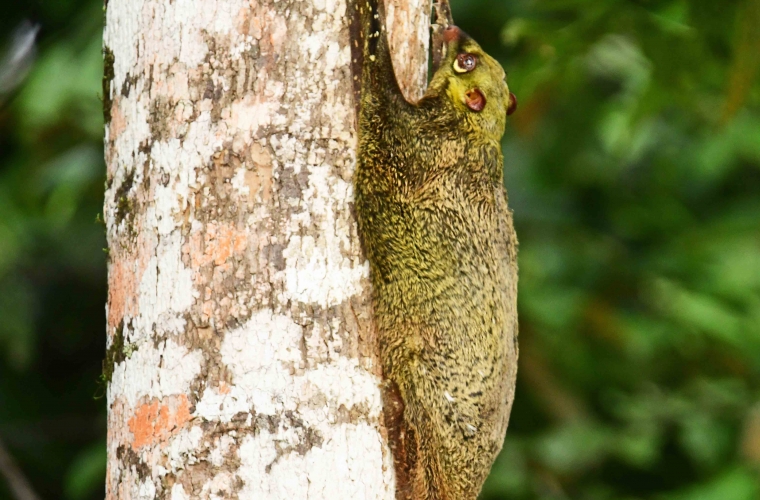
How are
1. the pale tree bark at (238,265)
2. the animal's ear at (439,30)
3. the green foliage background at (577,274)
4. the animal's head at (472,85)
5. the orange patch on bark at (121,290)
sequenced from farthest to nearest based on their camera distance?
the green foliage background at (577,274) < the animal's ear at (439,30) < the animal's head at (472,85) < the orange patch on bark at (121,290) < the pale tree bark at (238,265)

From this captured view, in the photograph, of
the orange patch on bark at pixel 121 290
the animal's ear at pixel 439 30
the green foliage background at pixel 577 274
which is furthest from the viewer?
the green foliage background at pixel 577 274

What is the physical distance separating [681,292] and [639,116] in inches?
91.2

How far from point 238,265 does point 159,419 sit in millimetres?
453

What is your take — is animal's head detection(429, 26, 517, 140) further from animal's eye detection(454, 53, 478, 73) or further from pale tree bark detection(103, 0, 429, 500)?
pale tree bark detection(103, 0, 429, 500)

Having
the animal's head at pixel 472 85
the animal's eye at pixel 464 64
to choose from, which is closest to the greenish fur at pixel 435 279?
the animal's head at pixel 472 85

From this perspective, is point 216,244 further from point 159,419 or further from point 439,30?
point 439,30

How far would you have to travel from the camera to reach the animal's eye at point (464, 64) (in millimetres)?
3215

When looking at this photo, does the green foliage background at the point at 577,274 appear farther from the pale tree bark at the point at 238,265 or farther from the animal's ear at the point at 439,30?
the pale tree bark at the point at 238,265

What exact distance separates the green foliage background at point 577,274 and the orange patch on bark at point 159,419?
9.70 feet

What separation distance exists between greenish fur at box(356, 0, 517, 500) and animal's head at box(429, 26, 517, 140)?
0.14 m

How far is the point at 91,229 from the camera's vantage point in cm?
738

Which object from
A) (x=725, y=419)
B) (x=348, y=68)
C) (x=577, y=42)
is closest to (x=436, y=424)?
(x=348, y=68)

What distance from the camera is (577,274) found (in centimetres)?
670

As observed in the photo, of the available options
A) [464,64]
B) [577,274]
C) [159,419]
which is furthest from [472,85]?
[577,274]
